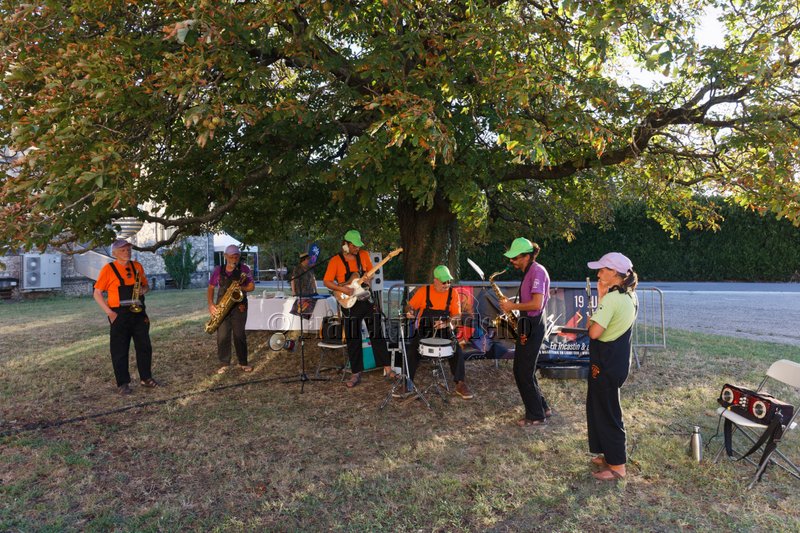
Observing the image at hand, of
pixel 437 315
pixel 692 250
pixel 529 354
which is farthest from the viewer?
pixel 692 250

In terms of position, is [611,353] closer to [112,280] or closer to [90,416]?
[90,416]

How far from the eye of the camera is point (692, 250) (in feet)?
74.7

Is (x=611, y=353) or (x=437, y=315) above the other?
(x=437, y=315)

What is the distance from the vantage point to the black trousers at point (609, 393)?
415cm

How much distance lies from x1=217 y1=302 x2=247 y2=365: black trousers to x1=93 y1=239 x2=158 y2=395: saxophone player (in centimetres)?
125

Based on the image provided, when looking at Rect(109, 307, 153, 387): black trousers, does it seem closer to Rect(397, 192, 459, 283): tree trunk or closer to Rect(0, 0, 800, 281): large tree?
Rect(0, 0, 800, 281): large tree

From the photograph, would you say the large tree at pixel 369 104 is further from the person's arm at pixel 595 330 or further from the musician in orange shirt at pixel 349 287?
the person's arm at pixel 595 330

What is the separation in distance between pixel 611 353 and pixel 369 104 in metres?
→ 3.02

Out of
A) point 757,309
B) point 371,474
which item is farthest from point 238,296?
point 757,309

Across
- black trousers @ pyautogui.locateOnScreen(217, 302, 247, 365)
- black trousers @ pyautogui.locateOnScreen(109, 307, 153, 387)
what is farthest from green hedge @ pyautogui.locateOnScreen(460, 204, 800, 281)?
black trousers @ pyautogui.locateOnScreen(109, 307, 153, 387)

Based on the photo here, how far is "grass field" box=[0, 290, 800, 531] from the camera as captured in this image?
12.0ft

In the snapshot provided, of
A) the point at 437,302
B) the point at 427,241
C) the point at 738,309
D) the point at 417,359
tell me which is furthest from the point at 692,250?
the point at 417,359

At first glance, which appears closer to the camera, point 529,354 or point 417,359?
point 529,354

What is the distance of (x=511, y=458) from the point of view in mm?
4668
